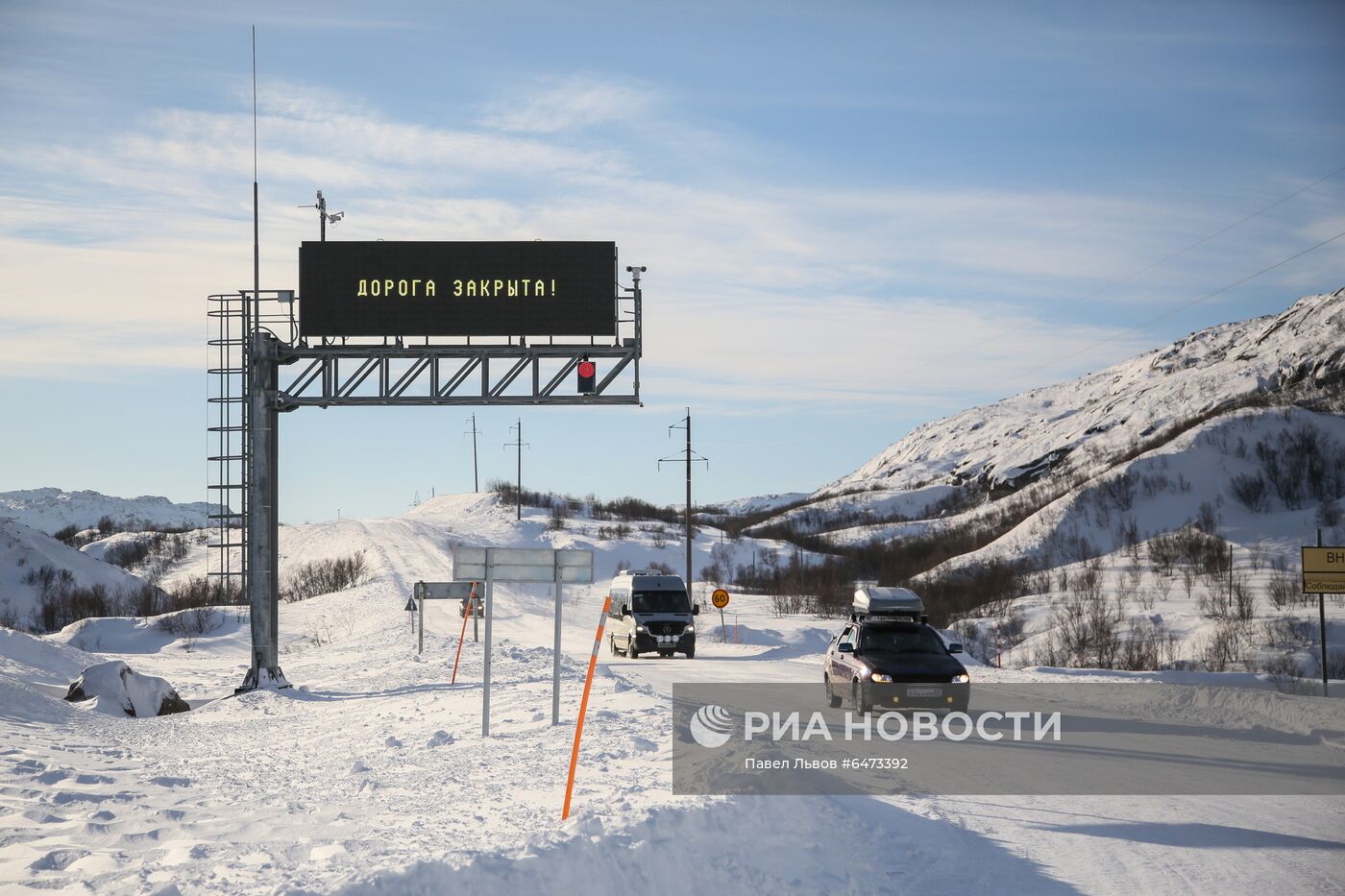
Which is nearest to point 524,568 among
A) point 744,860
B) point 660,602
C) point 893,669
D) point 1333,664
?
point 893,669

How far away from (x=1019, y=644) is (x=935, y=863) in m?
39.1

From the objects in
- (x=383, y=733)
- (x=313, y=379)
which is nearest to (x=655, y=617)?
(x=313, y=379)

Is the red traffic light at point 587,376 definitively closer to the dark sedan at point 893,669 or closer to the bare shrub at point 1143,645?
the dark sedan at point 893,669

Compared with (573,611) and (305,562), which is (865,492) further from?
(573,611)

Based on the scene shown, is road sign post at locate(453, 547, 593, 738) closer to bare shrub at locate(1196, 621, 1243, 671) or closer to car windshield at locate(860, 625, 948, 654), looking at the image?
car windshield at locate(860, 625, 948, 654)

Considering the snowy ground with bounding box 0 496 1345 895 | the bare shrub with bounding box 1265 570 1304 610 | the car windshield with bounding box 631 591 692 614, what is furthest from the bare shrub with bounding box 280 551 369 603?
the snowy ground with bounding box 0 496 1345 895

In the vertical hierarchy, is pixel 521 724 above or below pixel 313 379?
below

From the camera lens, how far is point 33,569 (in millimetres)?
64000

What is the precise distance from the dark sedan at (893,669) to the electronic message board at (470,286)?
884 centimetres

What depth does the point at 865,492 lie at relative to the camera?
16312 cm

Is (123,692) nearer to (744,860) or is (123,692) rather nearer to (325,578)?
(744,860)

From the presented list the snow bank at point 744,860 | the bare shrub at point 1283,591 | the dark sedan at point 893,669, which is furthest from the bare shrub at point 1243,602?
the snow bank at point 744,860

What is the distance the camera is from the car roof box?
25641 mm

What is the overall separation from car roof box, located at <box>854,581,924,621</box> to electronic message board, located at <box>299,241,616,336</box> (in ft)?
28.3
